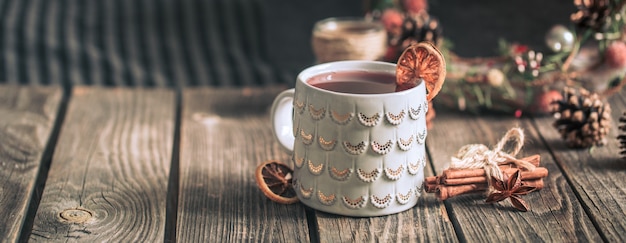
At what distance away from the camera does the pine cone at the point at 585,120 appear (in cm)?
105

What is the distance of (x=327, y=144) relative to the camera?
2.69 feet

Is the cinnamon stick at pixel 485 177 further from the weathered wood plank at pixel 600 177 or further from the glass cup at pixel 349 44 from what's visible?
the glass cup at pixel 349 44

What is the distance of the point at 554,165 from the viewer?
1.01 metres

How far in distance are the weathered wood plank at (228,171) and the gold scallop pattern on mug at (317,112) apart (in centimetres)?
12

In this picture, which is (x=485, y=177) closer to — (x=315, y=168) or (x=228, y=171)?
(x=315, y=168)

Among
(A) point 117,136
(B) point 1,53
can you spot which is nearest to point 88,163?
(A) point 117,136

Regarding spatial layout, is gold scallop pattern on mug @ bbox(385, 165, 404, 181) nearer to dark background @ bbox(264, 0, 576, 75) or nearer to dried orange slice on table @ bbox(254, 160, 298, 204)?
dried orange slice on table @ bbox(254, 160, 298, 204)

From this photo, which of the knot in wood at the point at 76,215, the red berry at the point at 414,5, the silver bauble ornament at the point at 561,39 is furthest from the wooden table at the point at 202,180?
the red berry at the point at 414,5

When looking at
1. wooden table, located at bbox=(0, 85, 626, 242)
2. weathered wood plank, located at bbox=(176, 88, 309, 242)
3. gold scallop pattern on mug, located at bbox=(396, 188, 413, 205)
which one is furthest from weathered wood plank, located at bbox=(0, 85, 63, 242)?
gold scallop pattern on mug, located at bbox=(396, 188, 413, 205)

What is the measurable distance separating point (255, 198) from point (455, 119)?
411 millimetres

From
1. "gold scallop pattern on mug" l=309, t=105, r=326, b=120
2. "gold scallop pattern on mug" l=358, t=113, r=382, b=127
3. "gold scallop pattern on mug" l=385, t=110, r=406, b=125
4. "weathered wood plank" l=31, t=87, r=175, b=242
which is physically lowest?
"weathered wood plank" l=31, t=87, r=175, b=242

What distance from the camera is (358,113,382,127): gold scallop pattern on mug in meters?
0.79

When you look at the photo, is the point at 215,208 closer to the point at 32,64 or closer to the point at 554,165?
the point at 554,165

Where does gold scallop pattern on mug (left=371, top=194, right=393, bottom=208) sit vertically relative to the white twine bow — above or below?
below
